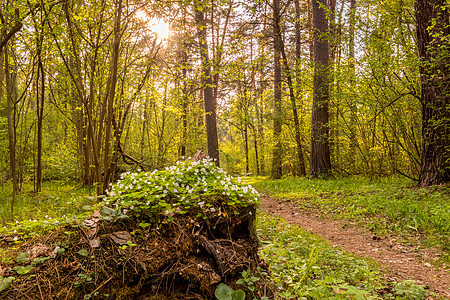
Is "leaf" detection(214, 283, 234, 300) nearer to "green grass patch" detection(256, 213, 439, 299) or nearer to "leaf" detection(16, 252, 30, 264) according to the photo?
"green grass patch" detection(256, 213, 439, 299)

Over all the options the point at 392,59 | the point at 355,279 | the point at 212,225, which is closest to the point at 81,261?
the point at 212,225

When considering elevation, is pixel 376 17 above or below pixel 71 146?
above

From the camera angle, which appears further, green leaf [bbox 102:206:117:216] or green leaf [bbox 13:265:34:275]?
green leaf [bbox 102:206:117:216]

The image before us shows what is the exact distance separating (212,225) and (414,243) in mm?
3577

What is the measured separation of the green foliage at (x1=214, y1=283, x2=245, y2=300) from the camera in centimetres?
186

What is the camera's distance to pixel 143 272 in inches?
75.0

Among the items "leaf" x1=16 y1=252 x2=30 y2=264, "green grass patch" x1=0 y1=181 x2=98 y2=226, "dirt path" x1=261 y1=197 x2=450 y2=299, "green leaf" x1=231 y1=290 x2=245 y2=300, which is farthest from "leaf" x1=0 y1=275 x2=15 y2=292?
"dirt path" x1=261 y1=197 x2=450 y2=299

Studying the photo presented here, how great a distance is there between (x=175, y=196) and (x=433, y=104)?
6.49 metres

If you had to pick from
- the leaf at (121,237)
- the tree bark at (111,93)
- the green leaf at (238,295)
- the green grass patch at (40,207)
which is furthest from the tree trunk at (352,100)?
the green grass patch at (40,207)

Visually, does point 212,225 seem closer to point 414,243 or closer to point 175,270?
point 175,270

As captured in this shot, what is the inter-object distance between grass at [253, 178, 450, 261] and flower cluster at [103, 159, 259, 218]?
3180 millimetres

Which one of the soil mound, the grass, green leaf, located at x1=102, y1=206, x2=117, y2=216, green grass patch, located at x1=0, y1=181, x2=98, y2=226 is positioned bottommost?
the grass

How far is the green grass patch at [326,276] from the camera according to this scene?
2.16 metres

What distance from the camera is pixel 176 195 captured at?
2414 mm
